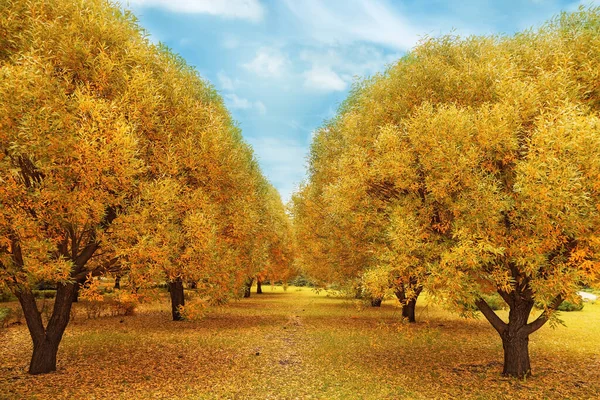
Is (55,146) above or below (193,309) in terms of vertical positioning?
above

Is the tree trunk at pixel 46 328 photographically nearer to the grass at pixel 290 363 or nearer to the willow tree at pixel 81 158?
the willow tree at pixel 81 158

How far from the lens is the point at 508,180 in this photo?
14906 mm

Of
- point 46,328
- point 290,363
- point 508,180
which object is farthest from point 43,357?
point 508,180

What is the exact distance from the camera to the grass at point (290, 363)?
13805 millimetres

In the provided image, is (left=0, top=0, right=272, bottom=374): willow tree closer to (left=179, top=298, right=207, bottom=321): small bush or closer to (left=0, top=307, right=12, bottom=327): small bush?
(left=179, top=298, right=207, bottom=321): small bush

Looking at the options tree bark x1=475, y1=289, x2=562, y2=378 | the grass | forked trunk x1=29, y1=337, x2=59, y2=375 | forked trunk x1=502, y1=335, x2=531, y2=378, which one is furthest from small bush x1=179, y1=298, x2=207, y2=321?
forked trunk x1=502, y1=335, x2=531, y2=378

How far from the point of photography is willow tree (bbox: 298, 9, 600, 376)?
12.0 metres

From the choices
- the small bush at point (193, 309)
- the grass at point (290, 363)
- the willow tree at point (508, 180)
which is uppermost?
the willow tree at point (508, 180)

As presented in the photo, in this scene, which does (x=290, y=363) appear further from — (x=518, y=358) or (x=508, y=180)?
(x=508, y=180)


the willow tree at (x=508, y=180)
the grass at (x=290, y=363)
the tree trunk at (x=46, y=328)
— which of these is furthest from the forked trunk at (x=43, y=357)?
the willow tree at (x=508, y=180)

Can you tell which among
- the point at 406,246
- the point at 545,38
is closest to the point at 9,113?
the point at 406,246

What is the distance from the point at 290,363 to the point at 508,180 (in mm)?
12541

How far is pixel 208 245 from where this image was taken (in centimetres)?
1598

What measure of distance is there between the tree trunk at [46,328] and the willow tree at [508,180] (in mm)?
13071
